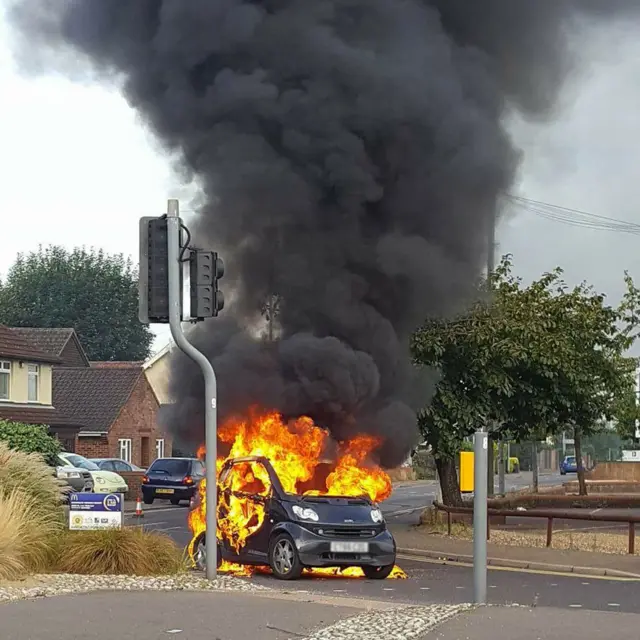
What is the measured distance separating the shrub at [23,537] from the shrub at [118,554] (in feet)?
0.69

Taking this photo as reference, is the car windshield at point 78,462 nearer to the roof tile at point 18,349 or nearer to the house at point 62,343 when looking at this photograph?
the roof tile at point 18,349

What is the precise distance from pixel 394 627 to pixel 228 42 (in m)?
12.4

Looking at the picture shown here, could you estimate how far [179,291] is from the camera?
1186cm

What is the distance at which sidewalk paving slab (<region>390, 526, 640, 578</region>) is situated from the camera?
1683 cm

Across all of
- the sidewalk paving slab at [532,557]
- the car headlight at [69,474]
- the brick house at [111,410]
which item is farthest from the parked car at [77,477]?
the brick house at [111,410]

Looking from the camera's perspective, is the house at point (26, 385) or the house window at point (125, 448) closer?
the house at point (26, 385)

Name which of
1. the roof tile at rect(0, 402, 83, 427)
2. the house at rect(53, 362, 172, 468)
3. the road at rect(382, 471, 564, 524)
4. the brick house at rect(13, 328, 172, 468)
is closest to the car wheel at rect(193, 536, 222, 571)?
the road at rect(382, 471, 564, 524)

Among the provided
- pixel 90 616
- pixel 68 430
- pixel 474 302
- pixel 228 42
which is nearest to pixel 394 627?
pixel 90 616

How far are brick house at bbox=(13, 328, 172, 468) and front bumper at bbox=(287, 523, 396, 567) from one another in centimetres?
3451

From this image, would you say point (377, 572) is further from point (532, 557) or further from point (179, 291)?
point (179, 291)

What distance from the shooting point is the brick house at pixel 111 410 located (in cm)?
4988

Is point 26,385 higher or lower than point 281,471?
higher

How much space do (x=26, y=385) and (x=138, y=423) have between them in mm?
9319

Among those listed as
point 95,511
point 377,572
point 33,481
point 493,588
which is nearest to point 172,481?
point 33,481
